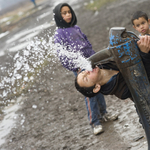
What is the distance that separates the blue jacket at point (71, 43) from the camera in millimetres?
3033

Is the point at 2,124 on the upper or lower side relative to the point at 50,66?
lower

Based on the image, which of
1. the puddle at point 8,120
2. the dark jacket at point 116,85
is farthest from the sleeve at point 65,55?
the puddle at point 8,120

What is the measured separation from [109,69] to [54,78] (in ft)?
12.2

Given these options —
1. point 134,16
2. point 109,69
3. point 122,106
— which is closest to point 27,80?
point 122,106

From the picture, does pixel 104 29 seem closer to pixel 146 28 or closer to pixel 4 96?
pixel 4 96

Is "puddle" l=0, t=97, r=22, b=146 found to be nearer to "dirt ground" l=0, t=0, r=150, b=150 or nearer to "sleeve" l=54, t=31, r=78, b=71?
"dirt ground" l=0, t=0, r=150, b=150

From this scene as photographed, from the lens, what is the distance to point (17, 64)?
7695 mm

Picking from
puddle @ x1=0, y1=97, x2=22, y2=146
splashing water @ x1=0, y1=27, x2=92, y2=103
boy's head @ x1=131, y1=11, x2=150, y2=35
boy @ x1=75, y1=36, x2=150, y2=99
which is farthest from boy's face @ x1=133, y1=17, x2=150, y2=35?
puddle @ x1=0, y1=97, x2=22, y2=146

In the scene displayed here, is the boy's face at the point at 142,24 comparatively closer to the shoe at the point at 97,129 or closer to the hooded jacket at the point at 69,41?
the hooded jacket at the point at 69,41

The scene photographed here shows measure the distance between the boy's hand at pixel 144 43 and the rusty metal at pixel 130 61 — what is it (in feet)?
0.13

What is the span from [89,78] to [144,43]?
1.96 feet

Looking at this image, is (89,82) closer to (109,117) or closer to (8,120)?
(109,117)

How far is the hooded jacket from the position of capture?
304 cm

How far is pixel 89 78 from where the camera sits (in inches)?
87.9
